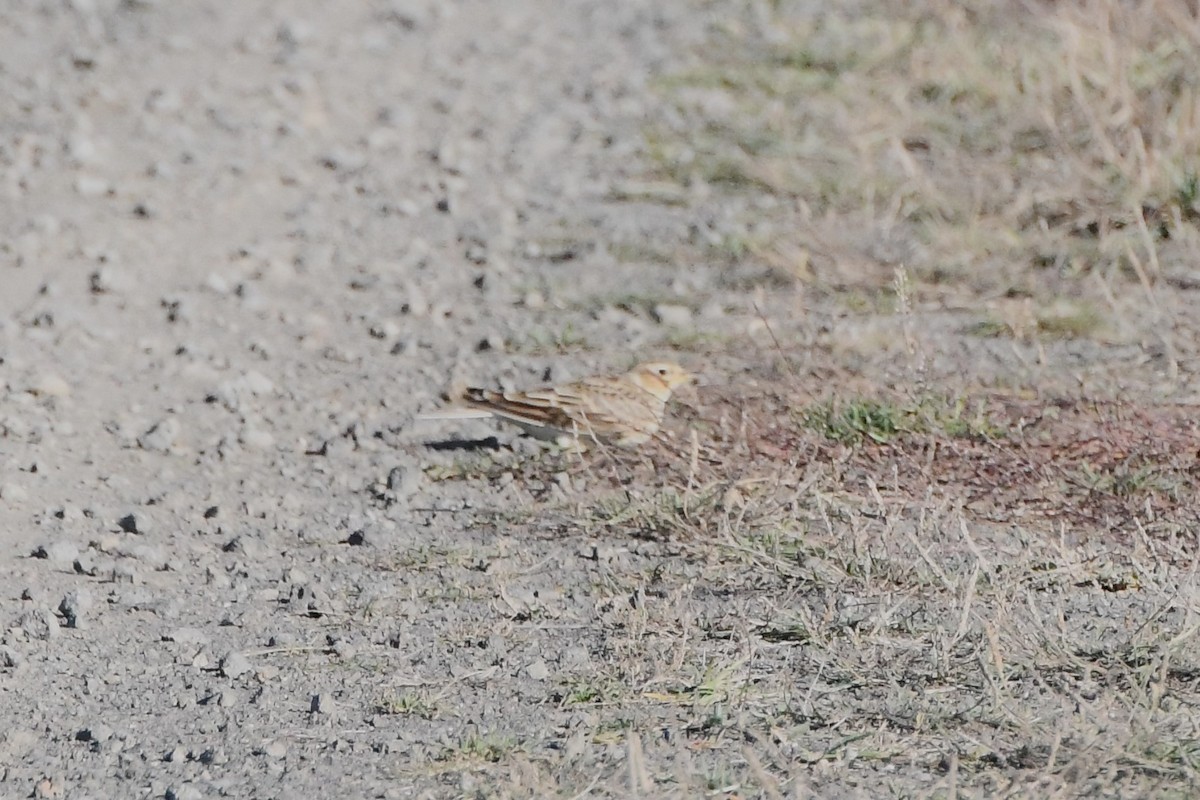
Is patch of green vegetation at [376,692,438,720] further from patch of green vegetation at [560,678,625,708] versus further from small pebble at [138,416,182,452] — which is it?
small pebble at [138,416,182,452]

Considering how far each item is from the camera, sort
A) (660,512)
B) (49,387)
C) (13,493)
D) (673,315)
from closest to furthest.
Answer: (660,512), (13,493), (49,387), (673,315)

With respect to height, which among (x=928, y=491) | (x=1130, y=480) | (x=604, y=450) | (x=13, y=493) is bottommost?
(x=13, y=493)

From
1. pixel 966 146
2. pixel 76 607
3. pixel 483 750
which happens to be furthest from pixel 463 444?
pixel 966 146

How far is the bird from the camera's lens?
19.1 ft

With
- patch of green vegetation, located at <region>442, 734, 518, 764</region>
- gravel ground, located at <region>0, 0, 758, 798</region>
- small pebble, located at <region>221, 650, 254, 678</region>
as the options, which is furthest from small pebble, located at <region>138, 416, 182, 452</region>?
patch of green vegetation, located at <region>442, 734, 518, 764</region>

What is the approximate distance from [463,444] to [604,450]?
1.10m

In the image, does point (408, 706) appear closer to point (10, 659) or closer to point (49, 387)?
point (10, 659)

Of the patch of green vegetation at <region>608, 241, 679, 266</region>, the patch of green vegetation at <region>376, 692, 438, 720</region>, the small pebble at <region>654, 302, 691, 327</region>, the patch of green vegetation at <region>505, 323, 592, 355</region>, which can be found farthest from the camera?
the patch of green vegetation at <region>608, 241, 679, 266</region>

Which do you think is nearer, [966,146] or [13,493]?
[13,493]

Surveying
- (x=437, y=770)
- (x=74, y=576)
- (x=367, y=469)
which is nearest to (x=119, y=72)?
(x=367, y=469)

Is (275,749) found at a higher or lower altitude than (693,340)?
higher

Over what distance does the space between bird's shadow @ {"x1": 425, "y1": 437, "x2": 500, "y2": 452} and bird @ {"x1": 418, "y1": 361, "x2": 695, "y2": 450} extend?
11cm

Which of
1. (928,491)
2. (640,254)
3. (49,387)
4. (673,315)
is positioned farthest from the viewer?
(640,254)

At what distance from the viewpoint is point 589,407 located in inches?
232
